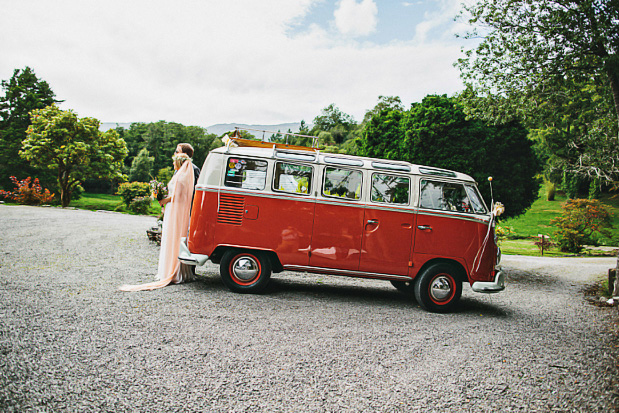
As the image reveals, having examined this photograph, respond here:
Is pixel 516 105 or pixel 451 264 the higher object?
pixel 516 105

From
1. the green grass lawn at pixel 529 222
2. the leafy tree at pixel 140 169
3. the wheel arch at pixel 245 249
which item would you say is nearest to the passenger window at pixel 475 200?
the wheel arch at pixel 245 249

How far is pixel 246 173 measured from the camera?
6.06 metres

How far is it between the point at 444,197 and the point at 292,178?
8.82 feet

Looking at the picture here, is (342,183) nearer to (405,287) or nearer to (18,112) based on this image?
(405,287)

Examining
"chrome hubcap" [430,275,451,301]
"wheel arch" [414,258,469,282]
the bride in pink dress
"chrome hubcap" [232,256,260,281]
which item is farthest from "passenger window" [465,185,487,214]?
the bride in pink dress

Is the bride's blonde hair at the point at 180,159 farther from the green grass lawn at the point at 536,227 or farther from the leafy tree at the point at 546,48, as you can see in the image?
the green grass lawn at the point at 536,227

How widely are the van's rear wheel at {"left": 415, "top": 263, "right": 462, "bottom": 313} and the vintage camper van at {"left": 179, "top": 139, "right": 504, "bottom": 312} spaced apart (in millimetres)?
17

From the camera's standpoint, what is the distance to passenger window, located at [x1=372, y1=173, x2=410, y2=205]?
241 inches

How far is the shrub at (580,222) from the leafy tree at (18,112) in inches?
1581

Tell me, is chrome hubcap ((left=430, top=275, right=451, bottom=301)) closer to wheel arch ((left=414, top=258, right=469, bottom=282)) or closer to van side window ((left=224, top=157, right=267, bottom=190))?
wheel arch ((left=414, top=258, right=469, bottom=282))

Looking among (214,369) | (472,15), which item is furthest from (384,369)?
(472,15)

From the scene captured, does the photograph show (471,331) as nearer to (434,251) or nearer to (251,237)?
(434,251)

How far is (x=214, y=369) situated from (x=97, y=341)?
140cm

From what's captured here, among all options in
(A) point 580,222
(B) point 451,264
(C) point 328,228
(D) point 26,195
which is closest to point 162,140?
(D) point 26,195
